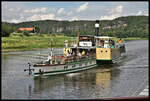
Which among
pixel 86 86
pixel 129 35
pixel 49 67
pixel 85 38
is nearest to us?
pixel 86 86

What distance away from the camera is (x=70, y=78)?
27.7m

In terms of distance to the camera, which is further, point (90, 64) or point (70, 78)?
point (90, 64)

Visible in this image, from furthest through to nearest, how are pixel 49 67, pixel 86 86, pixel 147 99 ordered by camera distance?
1. pixel 49 67
2. pixel 86 86
3. pixel 147 99

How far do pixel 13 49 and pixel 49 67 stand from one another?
49878mm

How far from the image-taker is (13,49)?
2940 inches

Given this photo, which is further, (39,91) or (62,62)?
(62,62)

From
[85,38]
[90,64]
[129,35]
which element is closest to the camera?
[90,64]

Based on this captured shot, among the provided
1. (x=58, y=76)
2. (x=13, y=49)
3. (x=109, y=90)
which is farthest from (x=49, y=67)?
(x=13, y=49)

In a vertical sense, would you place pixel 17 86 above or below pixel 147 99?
below

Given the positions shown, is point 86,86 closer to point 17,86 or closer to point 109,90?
point 109,90

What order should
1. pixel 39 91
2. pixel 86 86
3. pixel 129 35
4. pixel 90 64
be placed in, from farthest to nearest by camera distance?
1. pixel 129 35
2. pixel 90 64
3. pixel 86 86
4. pixel 39 91

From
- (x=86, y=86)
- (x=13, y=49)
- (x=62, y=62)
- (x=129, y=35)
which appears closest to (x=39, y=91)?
(x=86, y=86)

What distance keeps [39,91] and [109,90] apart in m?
6.28

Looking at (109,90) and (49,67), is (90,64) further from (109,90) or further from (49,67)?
(109,90)
